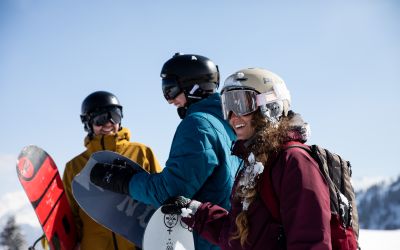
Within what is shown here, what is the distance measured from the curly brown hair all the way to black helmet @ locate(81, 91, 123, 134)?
2.91 m

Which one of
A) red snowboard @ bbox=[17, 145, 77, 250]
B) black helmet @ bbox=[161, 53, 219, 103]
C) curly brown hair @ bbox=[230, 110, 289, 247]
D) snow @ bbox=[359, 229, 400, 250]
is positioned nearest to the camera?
curly brown hair @ bbox=[230, 110, 289, 247]

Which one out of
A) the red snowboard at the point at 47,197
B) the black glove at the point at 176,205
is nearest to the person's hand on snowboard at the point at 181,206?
the black glove at the point at 176,205

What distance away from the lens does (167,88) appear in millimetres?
4160

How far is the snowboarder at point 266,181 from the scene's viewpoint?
228 centimetres

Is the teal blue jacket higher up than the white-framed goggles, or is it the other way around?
the white-framed goggles

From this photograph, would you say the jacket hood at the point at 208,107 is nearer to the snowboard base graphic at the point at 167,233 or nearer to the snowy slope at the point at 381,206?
the snowboard base graphic at the point at 167,233

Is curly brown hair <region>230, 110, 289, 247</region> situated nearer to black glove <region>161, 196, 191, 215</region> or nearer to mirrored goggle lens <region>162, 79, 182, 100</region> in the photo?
black glove <region>161, 196, 191, 215</region>

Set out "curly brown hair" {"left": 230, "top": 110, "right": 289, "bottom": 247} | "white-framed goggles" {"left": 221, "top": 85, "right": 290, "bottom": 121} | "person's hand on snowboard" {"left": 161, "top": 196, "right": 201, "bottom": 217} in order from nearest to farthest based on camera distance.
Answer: "curly brown hair" {"left": 230, "top": 110, "right": 289, "bottom": 247}, "white-framed goggles" {"left": 221, "top": 85, "right": 290, "bottom": 121}, "person's hand on snowboard" {"left": 161, "top": 196, "right": 201, "bottom": 217}

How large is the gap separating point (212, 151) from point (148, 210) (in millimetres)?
1241

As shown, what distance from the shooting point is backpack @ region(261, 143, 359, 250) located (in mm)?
2400

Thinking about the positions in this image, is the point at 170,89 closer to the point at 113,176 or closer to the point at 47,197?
the point at 113,176

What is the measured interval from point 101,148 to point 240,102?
2590 millimetres

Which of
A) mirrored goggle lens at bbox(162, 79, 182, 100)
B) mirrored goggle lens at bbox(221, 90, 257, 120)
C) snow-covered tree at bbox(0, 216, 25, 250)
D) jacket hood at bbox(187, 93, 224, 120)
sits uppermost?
mirrored goggle lens at bbox(221, 90, 257, 120)

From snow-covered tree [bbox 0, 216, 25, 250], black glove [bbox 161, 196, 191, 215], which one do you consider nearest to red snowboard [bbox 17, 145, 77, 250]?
black glove [bbox 161, 196, 191, 215]
